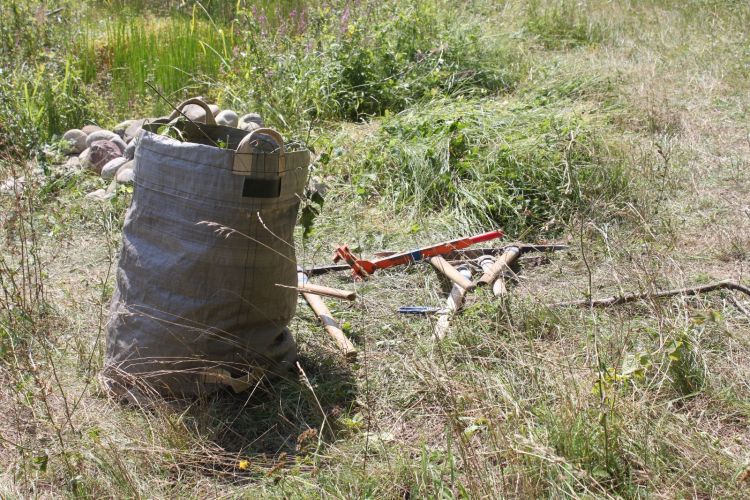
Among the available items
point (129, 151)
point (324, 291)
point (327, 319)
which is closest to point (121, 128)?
point (129, 151)

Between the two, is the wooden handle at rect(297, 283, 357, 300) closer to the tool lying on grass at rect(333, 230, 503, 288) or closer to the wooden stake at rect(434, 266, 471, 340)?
the tool lying on grass at rect(333, 230, 503, 288)

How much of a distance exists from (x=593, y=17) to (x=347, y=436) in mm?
7653

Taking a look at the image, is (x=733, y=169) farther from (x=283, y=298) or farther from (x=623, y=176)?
(x=283, y=298)

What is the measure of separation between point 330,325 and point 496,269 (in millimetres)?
822

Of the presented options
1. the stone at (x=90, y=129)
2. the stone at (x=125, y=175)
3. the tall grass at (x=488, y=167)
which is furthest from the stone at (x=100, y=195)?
the tall grass at (x=488, y=167)

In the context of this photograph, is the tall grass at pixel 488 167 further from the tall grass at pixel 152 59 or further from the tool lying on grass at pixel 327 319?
the tall grass at pixel 152 59

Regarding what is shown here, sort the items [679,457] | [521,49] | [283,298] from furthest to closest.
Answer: [521,49] → [283,298] → [679,457]

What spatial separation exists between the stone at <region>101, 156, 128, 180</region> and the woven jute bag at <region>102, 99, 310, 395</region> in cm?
249

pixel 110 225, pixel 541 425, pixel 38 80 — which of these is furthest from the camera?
pixel 38 80

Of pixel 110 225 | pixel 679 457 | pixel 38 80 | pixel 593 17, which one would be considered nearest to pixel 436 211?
pixel 110 225

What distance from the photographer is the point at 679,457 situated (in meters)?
2.35

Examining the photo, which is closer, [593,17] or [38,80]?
[38,80]

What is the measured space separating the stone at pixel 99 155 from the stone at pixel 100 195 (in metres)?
0.38

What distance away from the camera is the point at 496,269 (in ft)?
12.2
